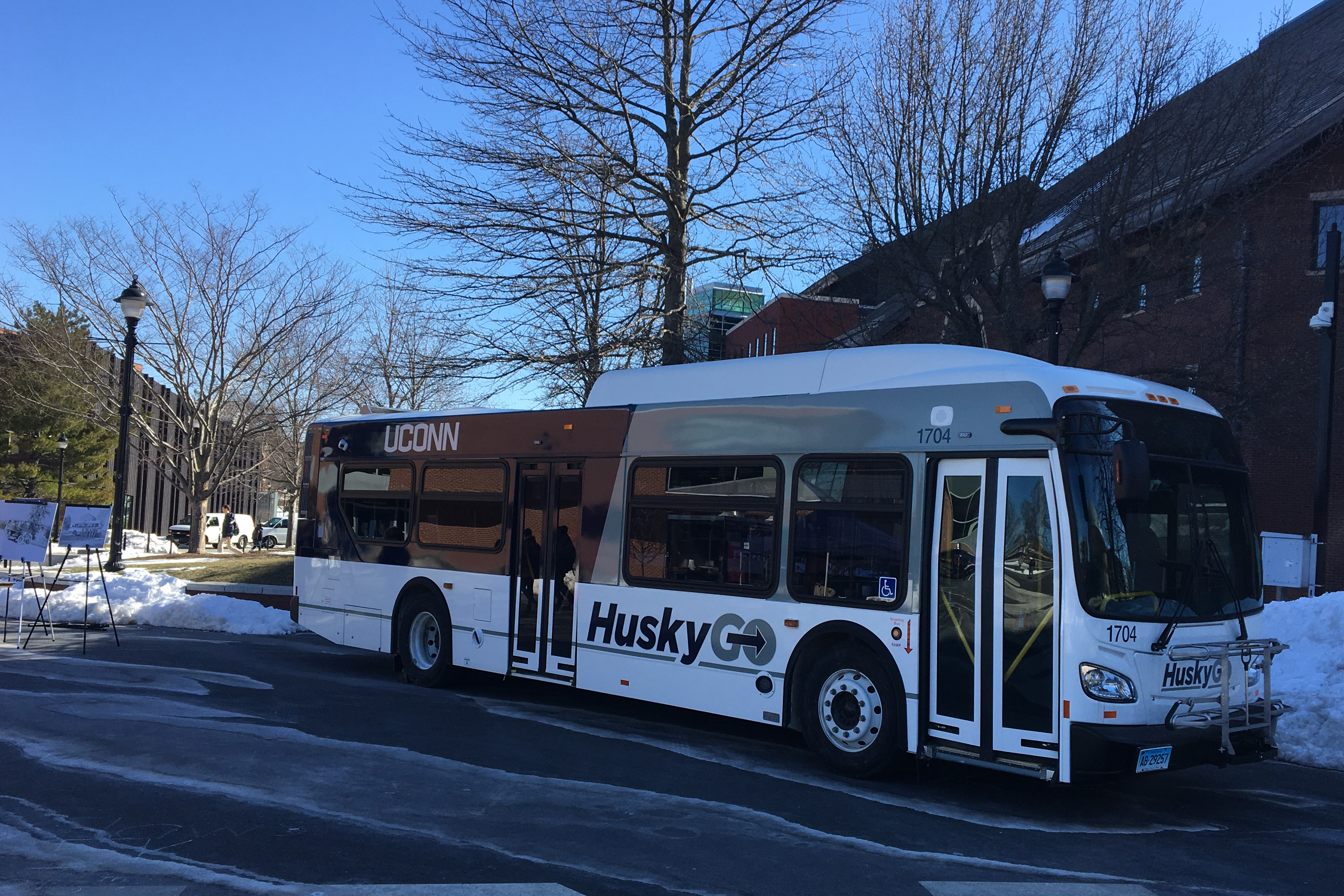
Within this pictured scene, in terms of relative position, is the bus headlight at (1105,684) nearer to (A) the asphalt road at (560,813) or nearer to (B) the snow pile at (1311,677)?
(A) the asphalt road at (560,813)

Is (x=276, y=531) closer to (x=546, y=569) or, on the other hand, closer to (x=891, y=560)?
(x=546, y=569)

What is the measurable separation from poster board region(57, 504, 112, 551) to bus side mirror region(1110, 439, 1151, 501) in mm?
11912

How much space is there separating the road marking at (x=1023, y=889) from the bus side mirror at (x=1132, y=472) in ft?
7.42

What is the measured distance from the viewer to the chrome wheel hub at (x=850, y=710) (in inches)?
301

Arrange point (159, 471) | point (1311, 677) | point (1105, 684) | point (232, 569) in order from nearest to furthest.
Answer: point (1105, 684) < point (1311, 677) < point (232, 569) < point (159, 471)

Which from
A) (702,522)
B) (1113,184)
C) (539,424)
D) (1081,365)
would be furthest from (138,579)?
(1081,365)

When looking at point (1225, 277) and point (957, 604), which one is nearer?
point (957, 604)

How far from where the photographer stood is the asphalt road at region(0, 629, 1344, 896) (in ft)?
17.4

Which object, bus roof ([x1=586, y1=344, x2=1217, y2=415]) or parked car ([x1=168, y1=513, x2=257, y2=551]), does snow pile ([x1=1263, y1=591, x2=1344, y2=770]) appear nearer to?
bus roof ([x1=586, y1=344, x2=1217, y2=415])

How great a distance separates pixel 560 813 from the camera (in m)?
6.43

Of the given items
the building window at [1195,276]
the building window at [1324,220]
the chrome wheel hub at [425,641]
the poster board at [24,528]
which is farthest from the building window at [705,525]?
the building window at [1324,220]

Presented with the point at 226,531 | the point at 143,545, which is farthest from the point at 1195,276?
the point at 226,531

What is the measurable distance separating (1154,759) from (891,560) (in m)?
2.13

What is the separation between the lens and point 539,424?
10.8 metres
